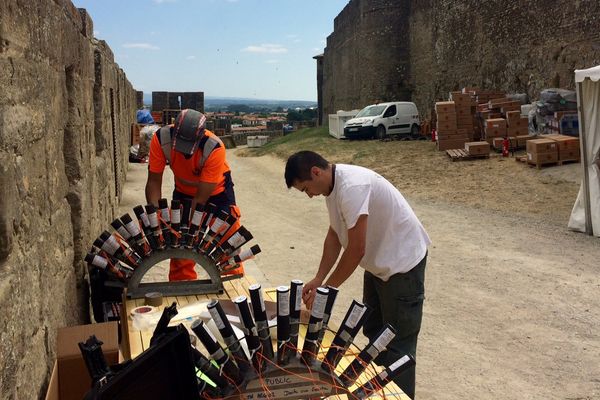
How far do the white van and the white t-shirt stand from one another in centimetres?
1761

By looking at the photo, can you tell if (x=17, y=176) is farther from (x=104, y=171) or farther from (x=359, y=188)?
(x=104, y=171)

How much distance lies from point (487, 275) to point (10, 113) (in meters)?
5.41

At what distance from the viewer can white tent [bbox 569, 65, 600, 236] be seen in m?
7.84

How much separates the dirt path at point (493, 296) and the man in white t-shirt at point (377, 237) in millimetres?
856

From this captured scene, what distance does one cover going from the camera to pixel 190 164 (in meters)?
4.36

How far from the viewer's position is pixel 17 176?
203 centimetres

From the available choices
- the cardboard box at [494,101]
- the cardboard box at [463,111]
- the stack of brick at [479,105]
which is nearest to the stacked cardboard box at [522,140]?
the stack of brick at [479,105]

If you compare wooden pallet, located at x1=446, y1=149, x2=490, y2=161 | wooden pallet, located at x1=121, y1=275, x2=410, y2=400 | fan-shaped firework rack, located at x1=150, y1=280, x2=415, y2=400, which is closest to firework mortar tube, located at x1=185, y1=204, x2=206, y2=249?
wooden pallet, located at x1=121, y1=275, x2=410, y2=400

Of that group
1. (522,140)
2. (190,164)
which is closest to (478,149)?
(522,140)

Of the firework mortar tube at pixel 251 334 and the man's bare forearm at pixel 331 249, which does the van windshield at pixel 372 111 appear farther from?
the firework mortar tube at pixel 251 334

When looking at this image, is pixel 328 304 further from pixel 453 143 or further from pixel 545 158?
pixel 453 143

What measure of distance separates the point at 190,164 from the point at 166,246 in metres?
1.14

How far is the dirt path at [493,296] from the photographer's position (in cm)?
397

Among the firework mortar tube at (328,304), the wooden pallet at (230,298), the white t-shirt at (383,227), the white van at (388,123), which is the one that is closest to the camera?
the firework mortar tube at (328,304)
